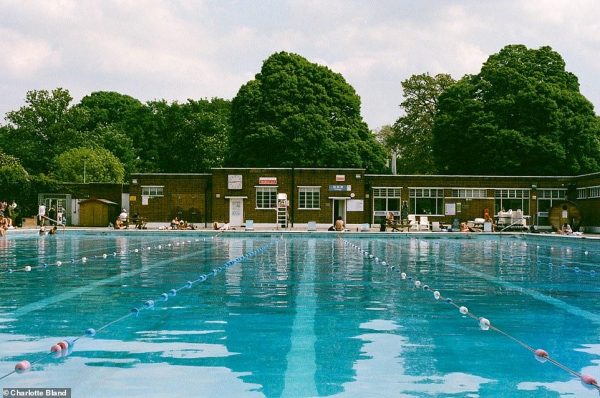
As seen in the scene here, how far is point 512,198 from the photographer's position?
49.7m

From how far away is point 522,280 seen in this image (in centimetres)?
1525

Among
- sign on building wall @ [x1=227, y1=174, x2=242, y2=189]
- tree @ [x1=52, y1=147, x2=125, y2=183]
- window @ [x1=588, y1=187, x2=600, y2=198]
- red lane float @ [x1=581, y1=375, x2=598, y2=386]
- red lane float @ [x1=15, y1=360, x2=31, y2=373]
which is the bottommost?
red lane float @ [x1=581, y1=375, x2=598, y2=386]

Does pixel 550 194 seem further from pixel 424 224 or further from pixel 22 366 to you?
pixel 22 366

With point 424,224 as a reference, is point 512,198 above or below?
above

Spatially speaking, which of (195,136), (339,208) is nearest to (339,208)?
(339,208)

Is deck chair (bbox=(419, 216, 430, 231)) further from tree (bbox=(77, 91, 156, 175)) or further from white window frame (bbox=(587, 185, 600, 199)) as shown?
tree (bbox=(77, 91, 156, 175))

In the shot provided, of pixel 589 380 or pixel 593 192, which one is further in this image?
pixel 593 192

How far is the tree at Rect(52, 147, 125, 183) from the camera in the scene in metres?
62.5

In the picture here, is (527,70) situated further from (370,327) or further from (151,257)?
(370,327)

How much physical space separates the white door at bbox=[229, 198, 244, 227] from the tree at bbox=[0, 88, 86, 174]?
28559 millimetres

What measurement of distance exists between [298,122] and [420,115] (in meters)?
14.2

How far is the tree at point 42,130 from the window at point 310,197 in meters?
31.4

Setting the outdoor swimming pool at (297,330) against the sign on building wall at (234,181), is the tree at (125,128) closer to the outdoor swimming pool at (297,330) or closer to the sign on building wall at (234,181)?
the sign on building wall at (234,181)

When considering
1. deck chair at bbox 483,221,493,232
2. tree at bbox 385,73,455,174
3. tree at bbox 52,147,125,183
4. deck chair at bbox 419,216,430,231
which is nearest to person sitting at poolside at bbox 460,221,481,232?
deck chair at bbox 483,221,493,232
